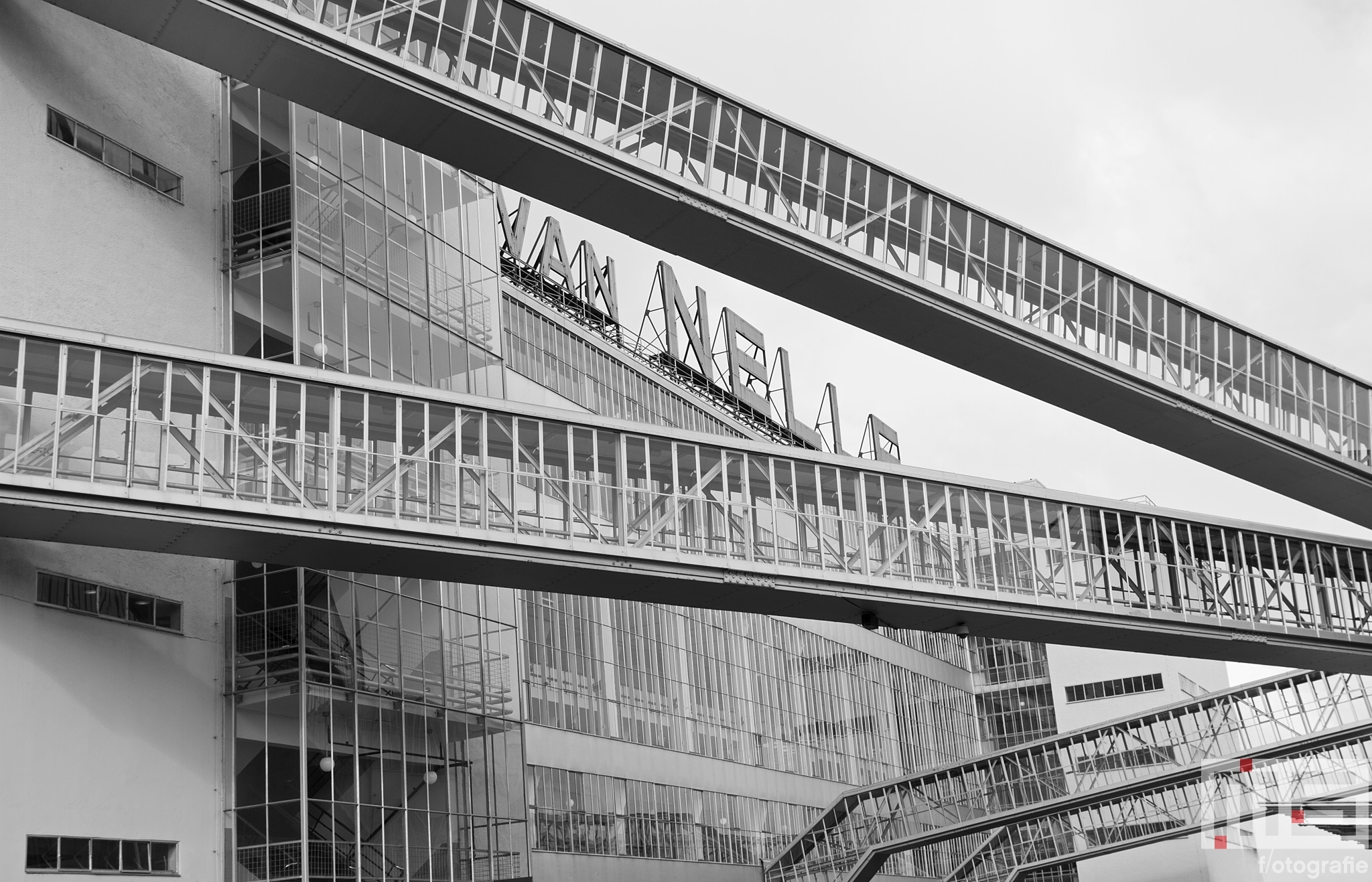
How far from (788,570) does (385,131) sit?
34.7 ft

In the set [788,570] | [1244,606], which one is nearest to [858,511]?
[788,570]

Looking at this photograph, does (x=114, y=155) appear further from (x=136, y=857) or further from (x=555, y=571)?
(x=136, y=857)

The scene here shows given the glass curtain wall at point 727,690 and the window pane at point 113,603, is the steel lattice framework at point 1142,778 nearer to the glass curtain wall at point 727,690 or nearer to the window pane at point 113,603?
the glass curtain wall at point 727,690

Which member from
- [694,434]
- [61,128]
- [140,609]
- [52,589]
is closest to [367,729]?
[140,609]

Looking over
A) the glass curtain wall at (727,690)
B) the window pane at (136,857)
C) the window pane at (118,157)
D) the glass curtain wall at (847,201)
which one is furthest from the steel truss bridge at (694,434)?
the glass curtain wall at (727,690)

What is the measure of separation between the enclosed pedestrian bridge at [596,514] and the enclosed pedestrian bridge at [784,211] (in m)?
2.63

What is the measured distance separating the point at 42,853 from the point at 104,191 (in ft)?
36.3

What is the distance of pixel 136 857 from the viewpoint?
2072cm

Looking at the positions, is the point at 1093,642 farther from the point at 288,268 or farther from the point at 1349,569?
the point at 288,268

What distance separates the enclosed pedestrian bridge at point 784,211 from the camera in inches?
888

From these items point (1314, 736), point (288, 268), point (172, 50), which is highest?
point (172, 50)

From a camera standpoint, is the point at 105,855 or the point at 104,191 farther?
the point at 104,191

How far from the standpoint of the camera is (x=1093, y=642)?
94.9 feet

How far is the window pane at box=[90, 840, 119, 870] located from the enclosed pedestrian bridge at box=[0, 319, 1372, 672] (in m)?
4.56
